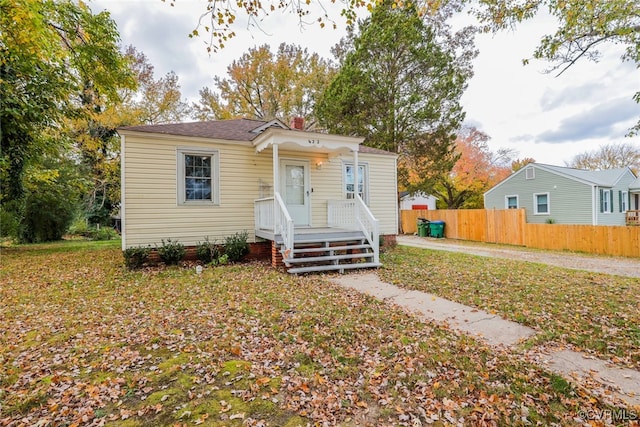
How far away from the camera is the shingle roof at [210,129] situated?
26.1 feet

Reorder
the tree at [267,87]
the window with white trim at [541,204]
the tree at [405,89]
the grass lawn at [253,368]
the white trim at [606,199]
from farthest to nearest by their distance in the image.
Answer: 1. the tree at [267,87]
2. the window with white trim at [541,204]
3. the white trim at [606,199]
4. the tree at [405,89]
5. the grass lawn at [253,368]

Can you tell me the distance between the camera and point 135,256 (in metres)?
7.43

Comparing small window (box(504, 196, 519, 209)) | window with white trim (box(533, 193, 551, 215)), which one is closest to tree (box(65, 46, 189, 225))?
small window (box(504, 196, 519, 209))

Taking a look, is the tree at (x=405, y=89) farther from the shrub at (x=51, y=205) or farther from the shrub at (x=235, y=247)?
the shrub at (x=51, y=205)

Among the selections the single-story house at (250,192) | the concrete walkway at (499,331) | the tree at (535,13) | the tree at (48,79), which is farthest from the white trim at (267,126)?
the concrete walkway at (499,331)

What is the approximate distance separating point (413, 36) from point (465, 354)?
15.7 metres

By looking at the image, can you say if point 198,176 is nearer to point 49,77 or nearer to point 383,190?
point 49,77

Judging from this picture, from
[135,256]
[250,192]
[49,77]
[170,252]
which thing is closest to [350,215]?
Answer: [250,192]

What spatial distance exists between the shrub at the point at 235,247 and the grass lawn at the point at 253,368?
3.05m

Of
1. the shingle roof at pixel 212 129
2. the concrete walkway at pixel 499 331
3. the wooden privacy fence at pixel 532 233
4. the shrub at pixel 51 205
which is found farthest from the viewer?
the shrub at pixel 51 205

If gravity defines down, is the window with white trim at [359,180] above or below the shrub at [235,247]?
above

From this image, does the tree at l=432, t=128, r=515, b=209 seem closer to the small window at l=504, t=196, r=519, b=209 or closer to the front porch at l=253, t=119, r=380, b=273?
the small window at l=504, t=196, r=519, b=209

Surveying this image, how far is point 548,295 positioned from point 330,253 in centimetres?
447

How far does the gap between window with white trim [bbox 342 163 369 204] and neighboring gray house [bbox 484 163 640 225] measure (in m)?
11.6
